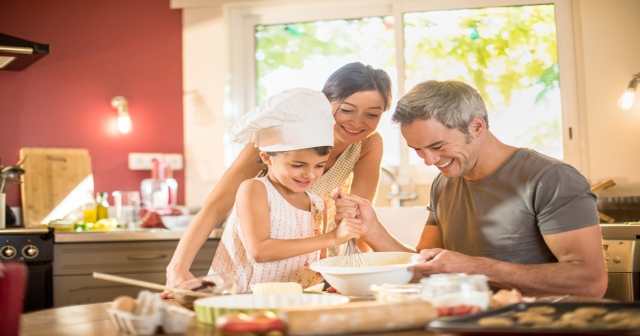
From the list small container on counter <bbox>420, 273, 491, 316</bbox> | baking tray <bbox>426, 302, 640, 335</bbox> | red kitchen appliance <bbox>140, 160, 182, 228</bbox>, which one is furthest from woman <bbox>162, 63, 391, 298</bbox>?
red kitchen appliance <bbox>140, 160, 182, 228</bbox>

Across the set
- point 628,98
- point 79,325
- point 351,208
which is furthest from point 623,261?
point 79,325

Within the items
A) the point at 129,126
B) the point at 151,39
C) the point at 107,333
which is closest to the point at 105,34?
the point at 151,39

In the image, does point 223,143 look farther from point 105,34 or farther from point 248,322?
point 248,322

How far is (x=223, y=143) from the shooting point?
4.15 m

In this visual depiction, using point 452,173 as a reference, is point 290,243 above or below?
below

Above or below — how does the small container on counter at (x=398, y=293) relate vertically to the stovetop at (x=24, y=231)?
below

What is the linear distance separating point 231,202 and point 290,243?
16.8 inches

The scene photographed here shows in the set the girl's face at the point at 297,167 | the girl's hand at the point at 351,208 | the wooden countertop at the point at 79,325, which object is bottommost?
the wooden countertop at the point at 79,325

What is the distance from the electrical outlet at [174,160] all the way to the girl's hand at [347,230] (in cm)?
260

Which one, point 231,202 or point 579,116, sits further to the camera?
point 579,116

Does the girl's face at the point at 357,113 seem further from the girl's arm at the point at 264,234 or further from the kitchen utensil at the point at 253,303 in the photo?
the kitchen utensil at the point at 253,303

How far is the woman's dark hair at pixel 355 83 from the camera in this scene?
2.16 m

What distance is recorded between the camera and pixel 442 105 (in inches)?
71.1

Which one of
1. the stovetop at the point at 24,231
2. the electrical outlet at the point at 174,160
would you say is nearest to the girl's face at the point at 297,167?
the stovetop at the point at 24,231
